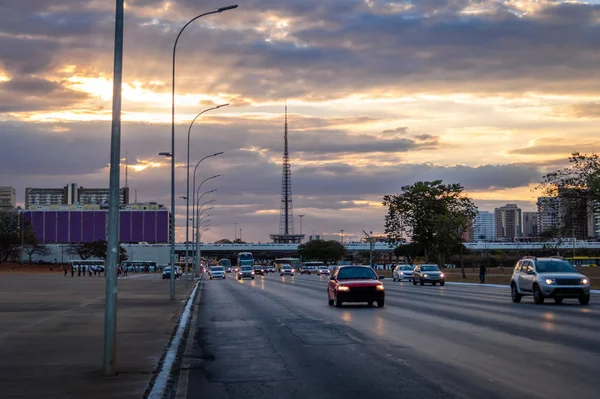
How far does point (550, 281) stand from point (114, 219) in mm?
21931

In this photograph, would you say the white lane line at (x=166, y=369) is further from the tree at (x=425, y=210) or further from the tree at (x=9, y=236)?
the tree at (x=9, y=236)

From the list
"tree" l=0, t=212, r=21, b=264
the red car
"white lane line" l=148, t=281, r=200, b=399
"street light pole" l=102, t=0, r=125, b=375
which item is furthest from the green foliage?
"street light pole" l=102, t=0, r=125, b=375

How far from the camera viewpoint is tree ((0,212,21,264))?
494 ft

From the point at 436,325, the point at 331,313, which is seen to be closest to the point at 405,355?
the point at 436,325

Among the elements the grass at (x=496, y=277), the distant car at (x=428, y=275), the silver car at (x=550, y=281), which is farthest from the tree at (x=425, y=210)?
the silver car at (x=550, y=281)

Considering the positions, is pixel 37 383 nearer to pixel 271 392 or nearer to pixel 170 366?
pixel 170 366

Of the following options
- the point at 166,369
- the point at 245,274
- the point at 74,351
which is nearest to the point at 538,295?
the point at 74,351

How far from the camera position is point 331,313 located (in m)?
26.5

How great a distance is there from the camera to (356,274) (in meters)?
30.9

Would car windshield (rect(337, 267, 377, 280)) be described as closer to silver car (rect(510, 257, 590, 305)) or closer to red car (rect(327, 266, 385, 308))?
red car (rect(327, 266, 385, 308))

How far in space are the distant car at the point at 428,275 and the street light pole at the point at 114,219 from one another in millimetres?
49788

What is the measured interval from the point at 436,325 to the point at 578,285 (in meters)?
11.3

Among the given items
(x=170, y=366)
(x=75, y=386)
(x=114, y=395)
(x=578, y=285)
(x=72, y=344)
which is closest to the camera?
(x=114, y=395)

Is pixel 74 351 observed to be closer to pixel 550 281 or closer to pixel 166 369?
pixel 166 369
